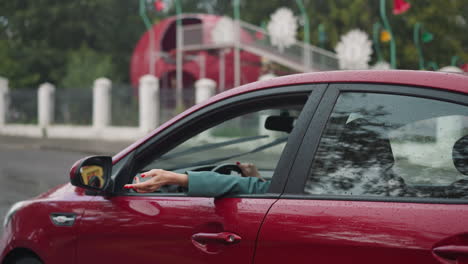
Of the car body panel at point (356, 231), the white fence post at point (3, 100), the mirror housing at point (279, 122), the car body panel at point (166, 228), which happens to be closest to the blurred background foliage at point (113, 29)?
the white fence post at point (3, 100)

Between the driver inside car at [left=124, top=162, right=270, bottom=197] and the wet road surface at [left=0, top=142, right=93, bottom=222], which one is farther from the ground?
the driver inside car at [left=124, top=162, right=270, bottom=197]

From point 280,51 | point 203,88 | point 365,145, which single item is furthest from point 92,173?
point 280,51

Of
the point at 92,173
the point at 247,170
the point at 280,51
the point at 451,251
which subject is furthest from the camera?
the point at 280,51

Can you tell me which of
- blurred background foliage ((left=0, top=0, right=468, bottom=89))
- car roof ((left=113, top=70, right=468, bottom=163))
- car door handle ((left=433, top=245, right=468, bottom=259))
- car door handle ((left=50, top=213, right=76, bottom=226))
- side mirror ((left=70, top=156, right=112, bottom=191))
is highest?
Answer: blurred background foliage ((left=0, top=0, right=468, bottom=89))

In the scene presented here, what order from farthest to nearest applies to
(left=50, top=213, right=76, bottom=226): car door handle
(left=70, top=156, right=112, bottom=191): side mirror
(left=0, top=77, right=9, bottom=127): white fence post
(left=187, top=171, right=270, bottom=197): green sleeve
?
1. (left=0, top=77, right=9, bottom=127): white fence post
2. (left=50, top=213, right=76, bottom=226): car door handle
3. (left=70, top=156, right=112, bottom=191): side mirror
4. (left=187, top=171, right=270, bottom=197): green sleeve

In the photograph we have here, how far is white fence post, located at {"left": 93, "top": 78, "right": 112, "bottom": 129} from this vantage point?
2680 centimetres

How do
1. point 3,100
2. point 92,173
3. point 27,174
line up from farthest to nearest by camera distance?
point 3,100, point 27,174, point 92,173

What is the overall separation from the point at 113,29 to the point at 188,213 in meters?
51.7

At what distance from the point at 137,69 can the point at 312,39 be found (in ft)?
34.8

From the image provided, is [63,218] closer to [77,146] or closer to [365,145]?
[365,145]

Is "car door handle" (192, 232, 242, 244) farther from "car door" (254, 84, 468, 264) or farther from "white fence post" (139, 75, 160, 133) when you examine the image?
"white fence post" (139, 75, 160, 133)

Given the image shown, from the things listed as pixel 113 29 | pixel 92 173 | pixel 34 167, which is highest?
pixel 113 29

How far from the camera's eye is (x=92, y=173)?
2.97m

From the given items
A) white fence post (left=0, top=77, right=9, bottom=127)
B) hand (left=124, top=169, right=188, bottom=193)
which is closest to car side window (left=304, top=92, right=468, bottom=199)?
hand (left=124, top=169, right=188, bottom=193)
